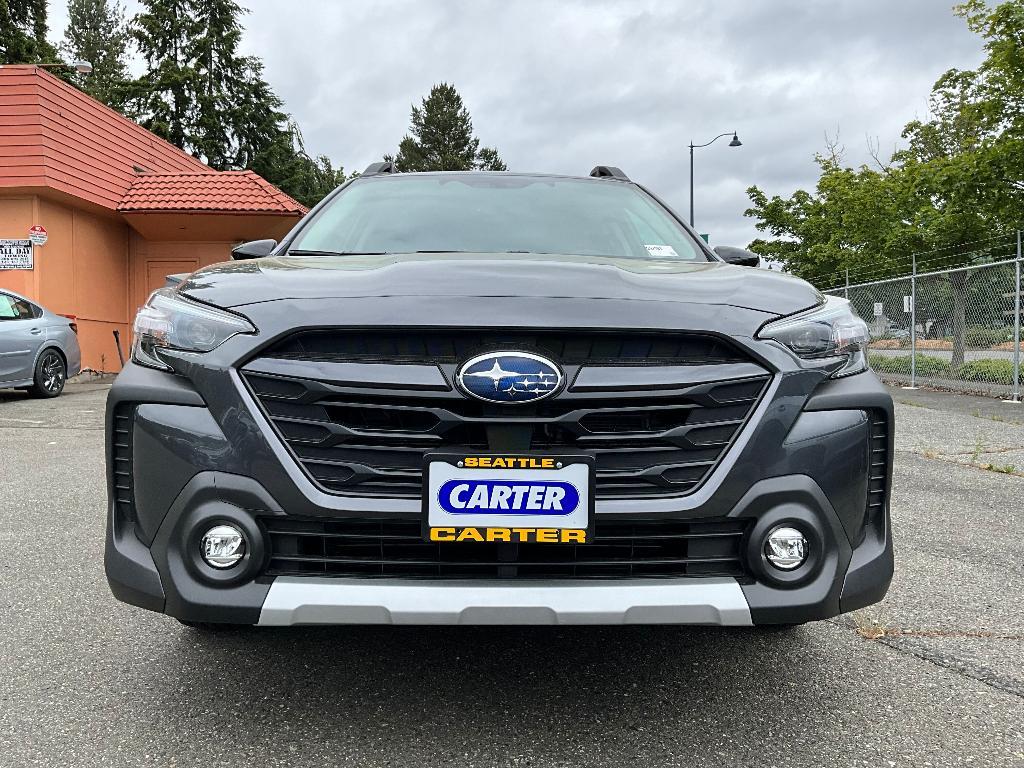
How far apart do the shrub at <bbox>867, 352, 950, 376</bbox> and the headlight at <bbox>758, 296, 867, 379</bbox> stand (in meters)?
10.9

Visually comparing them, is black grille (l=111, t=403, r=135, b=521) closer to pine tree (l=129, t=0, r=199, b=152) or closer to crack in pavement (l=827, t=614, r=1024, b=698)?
crack in pavement (l=827, t=614, r=1024, b=698)

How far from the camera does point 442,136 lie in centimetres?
6191

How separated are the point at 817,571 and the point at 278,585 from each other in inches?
47.9

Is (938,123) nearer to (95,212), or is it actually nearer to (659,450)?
(95,212)

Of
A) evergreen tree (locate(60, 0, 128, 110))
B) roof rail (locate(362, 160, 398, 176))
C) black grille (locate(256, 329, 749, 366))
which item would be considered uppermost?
evergreen tree (locate(60, 0, 128, 110))

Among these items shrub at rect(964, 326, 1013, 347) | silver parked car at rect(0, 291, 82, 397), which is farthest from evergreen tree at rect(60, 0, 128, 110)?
shrub at rect(964, 326, 1013, 347)

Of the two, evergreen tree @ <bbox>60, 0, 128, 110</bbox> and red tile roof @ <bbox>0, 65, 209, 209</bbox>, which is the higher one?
evergreen tree @ <bbox>60, 0, 128, 110</bbox>

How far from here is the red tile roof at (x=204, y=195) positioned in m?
15.6

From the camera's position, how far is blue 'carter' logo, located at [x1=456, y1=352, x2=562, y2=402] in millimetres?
1896

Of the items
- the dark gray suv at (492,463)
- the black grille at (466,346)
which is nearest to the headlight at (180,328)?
the dark gray suv at (492,463)

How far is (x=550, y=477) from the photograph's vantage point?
6.14 ft

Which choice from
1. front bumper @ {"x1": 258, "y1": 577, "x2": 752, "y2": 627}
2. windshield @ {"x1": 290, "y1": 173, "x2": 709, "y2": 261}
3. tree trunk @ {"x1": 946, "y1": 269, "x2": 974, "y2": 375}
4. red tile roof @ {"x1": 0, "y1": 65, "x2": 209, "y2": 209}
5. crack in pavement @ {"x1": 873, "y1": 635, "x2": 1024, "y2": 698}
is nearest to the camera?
front bumper @ {"x1": 258, "y1": 577, "x2": 752, "y2": 627}

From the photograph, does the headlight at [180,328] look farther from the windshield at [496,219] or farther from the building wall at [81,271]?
the building wall at [81,271]

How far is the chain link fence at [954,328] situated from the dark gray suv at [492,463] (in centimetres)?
866
